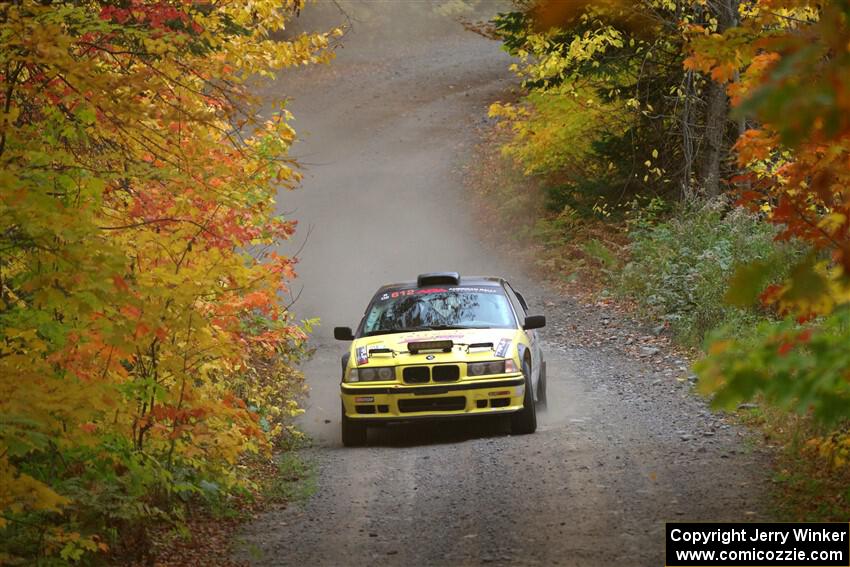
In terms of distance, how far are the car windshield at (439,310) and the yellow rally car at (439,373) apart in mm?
23

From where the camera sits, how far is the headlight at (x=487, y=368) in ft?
35.2

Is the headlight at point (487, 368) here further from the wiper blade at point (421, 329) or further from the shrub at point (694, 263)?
the shrub at point (694, 263)

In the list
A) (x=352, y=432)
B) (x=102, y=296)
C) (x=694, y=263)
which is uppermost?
(x=694, y=263)

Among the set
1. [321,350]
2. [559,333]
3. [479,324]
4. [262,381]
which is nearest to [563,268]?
[559,333]

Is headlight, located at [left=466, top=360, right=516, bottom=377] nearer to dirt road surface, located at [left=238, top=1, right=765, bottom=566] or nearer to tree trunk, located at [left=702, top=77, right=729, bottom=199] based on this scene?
dirt road surface, located at [left=238, top=1, right=765, bottom=566]

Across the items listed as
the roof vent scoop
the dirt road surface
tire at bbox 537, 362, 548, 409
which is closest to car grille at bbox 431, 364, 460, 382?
the dirt road surface

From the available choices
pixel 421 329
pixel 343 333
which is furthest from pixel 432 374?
pixel 343 333

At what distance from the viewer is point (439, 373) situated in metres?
10.8

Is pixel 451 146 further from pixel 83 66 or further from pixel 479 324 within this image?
pixel 83 66

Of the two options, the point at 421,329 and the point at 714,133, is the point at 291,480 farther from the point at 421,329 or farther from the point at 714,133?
the point at 714,133

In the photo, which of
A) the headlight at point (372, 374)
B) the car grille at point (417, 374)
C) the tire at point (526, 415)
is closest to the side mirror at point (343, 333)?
the headlight at point (372, 374)

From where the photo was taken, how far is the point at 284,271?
36.3 ft
